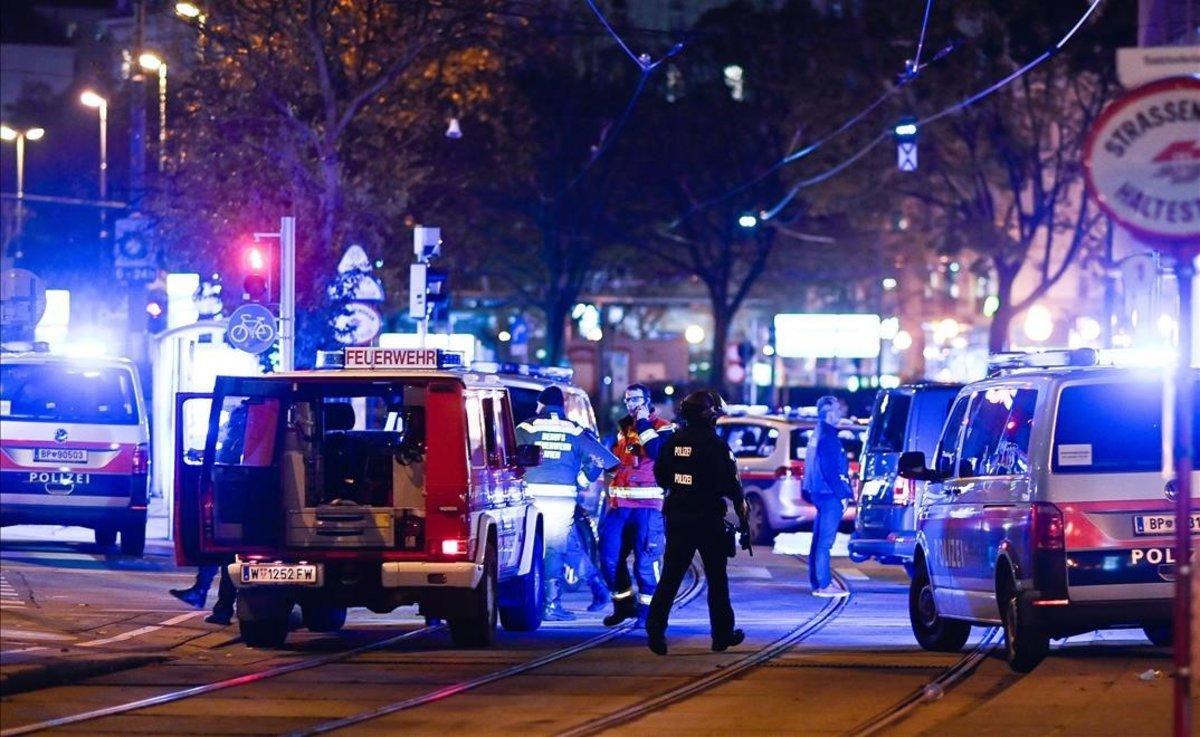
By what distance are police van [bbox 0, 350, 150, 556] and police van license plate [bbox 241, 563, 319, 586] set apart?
8.22 metres

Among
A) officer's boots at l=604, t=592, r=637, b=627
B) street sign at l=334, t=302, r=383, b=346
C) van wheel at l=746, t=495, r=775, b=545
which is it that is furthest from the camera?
van wheel at l=746, t=495, r=775, b=545

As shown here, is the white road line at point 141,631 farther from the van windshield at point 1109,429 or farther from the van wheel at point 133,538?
the van windshield at point 1109,429

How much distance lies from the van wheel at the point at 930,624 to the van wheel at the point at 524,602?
2.98 meters

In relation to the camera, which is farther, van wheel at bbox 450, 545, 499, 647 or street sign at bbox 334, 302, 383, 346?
street sign at bbox 334, 302, 383, 346

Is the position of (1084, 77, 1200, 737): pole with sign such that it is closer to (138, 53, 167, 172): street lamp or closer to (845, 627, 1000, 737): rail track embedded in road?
(845, 627, 1000, 737): rail track embedded in road

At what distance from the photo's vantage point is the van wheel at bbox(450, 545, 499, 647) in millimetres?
14961

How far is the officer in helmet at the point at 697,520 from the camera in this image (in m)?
14.4

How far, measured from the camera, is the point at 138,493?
2280 cm

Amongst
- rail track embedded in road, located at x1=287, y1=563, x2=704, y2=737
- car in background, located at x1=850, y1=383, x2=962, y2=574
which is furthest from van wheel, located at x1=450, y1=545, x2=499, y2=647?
car in background, located at x1=850, y1=383, x2=962, y2=574

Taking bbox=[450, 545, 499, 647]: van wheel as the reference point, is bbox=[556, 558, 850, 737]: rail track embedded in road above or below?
below

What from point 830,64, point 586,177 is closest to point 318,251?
point 830,64

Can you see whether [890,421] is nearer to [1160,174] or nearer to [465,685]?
[465,685]

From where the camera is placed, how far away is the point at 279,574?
1485 cm

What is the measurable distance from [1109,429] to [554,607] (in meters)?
6.58
